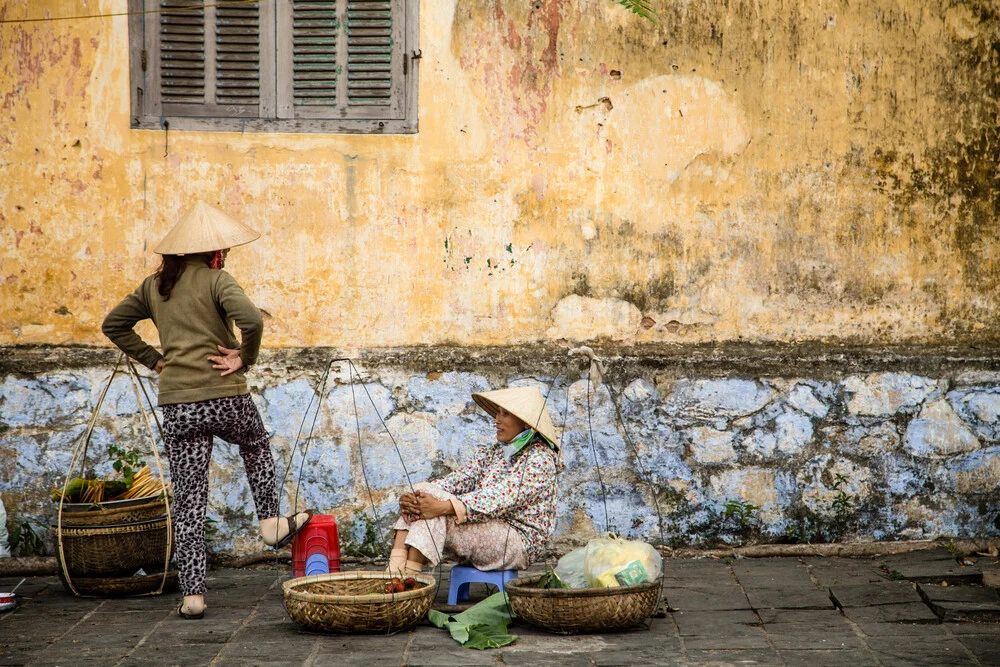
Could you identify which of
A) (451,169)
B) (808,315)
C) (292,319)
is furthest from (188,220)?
(808,315)

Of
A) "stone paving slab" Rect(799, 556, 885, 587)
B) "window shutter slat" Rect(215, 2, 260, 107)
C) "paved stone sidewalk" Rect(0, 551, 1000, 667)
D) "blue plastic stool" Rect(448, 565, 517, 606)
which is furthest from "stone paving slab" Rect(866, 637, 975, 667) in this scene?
"window shutter slat" Rect(215, 2, 260, 107)

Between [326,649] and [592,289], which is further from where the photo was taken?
[592,289]

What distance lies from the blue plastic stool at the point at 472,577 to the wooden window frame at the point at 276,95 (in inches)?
95.6

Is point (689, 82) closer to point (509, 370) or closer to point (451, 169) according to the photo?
point (451, 169)

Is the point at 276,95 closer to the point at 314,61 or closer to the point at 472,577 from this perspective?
the point at 314,61

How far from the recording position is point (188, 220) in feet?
16.3

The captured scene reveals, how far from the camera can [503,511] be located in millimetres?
4742

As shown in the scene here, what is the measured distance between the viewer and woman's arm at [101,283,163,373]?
506cm

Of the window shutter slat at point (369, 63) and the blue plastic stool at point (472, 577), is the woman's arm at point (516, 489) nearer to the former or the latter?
the blue plastic stool at point (472, 577)

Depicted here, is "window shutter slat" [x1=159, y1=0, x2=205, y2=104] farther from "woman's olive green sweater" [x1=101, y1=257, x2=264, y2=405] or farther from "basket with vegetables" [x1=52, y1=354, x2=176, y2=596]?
"basket with vegetables" [x1=52, y1=354, x2=176, y2=596]

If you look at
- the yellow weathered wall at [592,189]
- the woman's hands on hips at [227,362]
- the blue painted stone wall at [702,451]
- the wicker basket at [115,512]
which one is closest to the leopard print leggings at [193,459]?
the woman's hands on hips at [227,362]

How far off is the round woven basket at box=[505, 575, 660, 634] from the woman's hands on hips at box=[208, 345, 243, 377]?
1579mm

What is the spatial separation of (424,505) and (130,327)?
1.69 meters

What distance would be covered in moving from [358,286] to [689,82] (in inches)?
83.3
